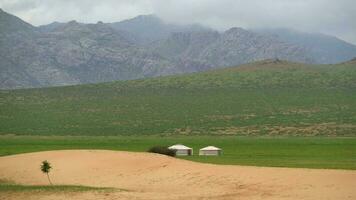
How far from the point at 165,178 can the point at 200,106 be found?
64342 mm

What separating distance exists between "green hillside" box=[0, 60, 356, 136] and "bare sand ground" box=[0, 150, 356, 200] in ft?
138

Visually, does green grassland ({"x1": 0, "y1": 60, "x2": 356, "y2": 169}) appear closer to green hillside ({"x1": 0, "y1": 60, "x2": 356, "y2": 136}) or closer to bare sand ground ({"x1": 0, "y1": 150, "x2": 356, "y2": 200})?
green hillside ({"x1": 0, "y1": 60, "x2": 356, "y2": 136})

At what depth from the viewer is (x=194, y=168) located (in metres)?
28.2

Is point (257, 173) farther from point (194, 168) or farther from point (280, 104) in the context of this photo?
point (280, 104)

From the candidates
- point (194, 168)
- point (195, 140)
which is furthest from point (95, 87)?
point (194, 168)

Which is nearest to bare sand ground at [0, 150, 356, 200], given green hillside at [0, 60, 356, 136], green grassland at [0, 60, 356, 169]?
green grassland at [0, 60, 356, 169]

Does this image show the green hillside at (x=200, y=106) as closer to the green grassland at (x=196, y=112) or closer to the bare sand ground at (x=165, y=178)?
the green grassland at (x=196, y=112)

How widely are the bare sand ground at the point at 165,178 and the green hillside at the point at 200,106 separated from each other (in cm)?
4212

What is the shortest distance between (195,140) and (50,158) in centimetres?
3188

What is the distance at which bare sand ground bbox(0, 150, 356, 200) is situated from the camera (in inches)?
855

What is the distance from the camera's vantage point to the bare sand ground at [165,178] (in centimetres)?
2172

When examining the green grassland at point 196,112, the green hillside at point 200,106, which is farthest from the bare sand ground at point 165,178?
the green hillside at point 200,106

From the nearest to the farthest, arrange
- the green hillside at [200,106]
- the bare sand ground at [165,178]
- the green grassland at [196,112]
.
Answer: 1. the bare sand ground at [165,178]
2. the green grassland at [196,112]
3. the green hillside at [200,106]

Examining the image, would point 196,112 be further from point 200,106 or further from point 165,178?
point 165,178
